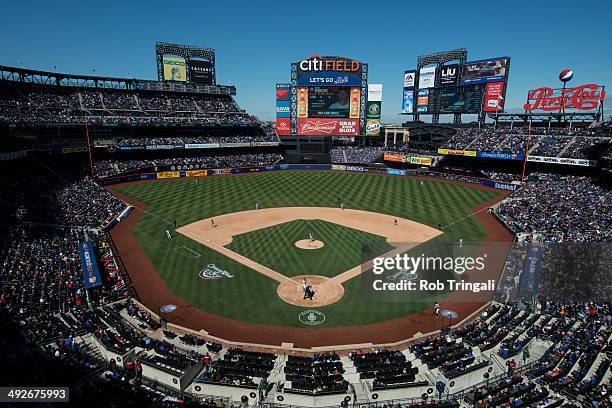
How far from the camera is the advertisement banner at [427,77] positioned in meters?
77.6

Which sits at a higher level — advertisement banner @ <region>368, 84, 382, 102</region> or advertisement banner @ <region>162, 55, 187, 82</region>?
advertisement banner @ <region>162, 55, 187, 82</region>

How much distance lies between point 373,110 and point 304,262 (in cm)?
6409

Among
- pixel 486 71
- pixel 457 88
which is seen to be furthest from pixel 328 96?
pixel 486 71

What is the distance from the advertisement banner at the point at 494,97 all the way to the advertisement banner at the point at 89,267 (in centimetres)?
6954

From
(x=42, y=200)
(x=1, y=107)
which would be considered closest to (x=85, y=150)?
(x=1, y=107)

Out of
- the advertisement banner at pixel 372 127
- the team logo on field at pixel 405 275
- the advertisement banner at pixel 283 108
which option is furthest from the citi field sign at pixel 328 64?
the team logo on field at pixel 405 275

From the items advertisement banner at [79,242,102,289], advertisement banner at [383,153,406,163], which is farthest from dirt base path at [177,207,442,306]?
advertisement banner at [383,153,406,163]

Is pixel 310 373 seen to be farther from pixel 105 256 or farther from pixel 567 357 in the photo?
pixel 105 256

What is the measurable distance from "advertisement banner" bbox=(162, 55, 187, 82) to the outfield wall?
81.1 ft

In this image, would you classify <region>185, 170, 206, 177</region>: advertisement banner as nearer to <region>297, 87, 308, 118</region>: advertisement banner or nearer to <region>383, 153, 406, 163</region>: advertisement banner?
<region>297, 87, 308, 118</region>: advertisement banner

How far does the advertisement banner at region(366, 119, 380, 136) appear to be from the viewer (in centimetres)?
8673

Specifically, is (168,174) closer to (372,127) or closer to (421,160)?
(372,127)

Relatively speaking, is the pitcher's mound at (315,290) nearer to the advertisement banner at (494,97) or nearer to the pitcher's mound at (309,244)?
the pitcher's mound at (309,244)

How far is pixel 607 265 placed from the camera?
2330 cm
